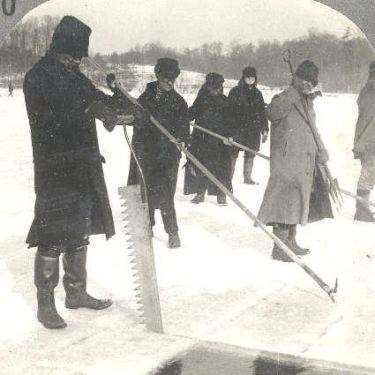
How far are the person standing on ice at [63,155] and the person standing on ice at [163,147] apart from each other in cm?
107

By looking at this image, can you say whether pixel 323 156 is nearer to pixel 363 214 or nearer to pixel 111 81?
pixel 363 214

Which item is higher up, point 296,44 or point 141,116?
point 296,44

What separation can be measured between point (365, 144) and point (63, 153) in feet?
10.7

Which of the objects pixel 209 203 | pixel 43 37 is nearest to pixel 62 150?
pixel 43 37

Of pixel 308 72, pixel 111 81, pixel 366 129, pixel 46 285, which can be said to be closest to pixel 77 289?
pixel 46 285

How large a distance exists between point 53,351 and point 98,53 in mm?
1694

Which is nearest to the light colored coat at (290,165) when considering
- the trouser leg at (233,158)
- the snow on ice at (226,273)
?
the snow on ice at (226,273)

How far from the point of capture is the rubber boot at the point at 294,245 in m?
5.50

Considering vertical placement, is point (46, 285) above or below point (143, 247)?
below

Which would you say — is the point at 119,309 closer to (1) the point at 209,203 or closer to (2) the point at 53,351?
(2) the point at 53,351

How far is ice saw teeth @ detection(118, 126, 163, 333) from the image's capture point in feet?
12.5

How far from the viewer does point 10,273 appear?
16.2 ft

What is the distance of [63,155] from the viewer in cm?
392

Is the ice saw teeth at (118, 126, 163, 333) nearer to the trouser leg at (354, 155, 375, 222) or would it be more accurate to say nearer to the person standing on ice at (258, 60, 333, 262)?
the person standing on ice at (258, 60, 333, 262)
